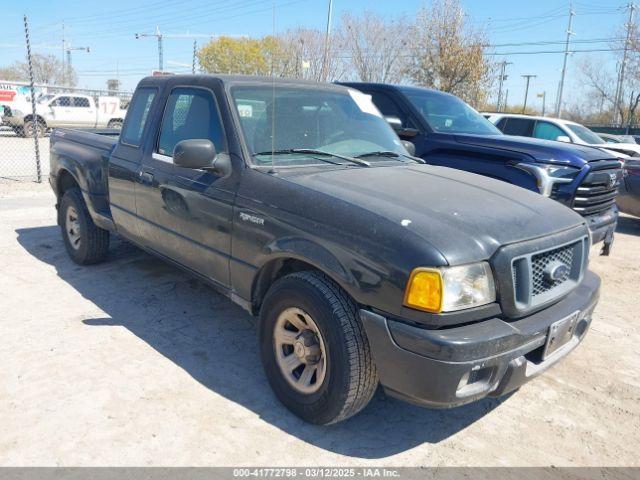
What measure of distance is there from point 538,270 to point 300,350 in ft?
4.33

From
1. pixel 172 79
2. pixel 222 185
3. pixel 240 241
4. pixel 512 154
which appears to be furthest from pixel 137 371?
pixel 512 154

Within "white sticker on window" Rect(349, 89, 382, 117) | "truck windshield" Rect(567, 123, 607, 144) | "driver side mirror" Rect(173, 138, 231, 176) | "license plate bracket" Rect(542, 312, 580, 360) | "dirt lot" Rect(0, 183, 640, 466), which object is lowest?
"dirt lot" Rect(0, 183, 640, 466)

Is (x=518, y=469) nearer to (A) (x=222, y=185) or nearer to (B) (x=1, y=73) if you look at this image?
(A) (x=222, y=185)

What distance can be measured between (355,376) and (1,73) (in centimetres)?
8728

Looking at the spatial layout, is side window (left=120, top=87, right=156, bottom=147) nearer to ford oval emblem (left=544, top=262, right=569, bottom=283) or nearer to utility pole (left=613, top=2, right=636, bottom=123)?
ford oval emblem (left=544, top=262, right=569, bottom=283)

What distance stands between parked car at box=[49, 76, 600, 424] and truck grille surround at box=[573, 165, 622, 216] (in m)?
2.29

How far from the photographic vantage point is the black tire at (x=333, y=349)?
8.52 feet

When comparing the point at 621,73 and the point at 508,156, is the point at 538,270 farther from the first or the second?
the point at 621,73

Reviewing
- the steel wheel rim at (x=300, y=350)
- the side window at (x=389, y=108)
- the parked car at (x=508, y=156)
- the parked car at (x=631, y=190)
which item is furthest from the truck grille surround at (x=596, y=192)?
the steel wheel rim at (x=300, y=350)

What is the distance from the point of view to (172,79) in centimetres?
417

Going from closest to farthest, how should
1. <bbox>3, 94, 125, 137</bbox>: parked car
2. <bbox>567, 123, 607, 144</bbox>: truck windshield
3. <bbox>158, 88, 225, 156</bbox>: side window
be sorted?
1. <bbox>158, 88, 225, 156</bbox>: side window
2. <bbox>567, 123, 607, 144</bbox>: truck windshield
3. <bbox>3, 94, 125, 137</bbox>: parked car

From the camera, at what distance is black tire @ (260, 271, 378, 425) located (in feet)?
8.52

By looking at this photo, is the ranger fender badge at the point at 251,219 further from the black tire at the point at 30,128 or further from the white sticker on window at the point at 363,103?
the black tire at the point at 30,128

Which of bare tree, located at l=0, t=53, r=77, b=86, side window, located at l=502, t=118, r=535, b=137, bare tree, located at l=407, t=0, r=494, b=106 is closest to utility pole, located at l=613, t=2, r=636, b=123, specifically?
bare tree, located at l=407, t=0, r=494, b=106
